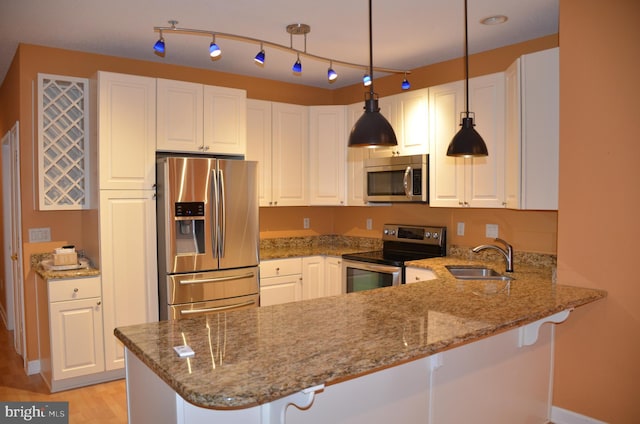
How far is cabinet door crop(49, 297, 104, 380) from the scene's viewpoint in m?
3.43

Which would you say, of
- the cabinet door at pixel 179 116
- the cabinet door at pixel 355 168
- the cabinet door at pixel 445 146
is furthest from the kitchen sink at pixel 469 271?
the cabinet door at pixel 179 116

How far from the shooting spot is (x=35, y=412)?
317 cm

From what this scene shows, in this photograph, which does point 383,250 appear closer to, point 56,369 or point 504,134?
point 504,134

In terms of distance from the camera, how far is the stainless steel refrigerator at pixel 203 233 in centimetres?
362

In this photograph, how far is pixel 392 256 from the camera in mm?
4219

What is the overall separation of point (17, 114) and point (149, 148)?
1.19 metres

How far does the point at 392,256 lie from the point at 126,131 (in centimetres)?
239

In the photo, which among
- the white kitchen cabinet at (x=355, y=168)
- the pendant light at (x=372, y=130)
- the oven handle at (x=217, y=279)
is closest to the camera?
the pendant light at (x=372, y=130)

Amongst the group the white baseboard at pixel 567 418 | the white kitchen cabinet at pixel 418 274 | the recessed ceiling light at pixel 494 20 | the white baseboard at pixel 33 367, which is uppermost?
the recessed ceiling light at pixel 494 20

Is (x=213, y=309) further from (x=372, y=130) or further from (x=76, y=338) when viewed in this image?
(x=372, y=130)

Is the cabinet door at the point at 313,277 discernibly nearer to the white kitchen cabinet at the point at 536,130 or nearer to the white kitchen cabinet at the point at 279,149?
the white kitchen cabinet at the point at 279,149

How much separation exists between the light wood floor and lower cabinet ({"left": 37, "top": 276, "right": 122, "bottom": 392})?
83 millimetres

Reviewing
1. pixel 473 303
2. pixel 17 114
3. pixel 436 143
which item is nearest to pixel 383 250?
pixel 436 143

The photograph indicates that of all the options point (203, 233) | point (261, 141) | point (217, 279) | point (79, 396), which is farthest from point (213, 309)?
point (261, 141)
